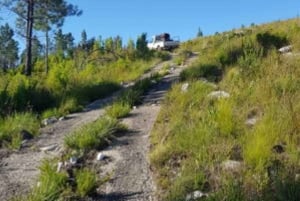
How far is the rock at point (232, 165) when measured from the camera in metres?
5.35

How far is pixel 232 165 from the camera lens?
17.8 feet

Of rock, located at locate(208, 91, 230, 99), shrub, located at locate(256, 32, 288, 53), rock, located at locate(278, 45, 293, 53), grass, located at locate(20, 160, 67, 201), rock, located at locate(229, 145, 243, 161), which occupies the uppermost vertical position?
shrub, located at locate(256, 32, 288, 53)

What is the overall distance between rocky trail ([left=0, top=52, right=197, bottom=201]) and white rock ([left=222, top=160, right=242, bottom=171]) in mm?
827

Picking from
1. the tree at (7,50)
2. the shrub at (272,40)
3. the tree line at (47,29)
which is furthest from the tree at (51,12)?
the tree at (7,50)

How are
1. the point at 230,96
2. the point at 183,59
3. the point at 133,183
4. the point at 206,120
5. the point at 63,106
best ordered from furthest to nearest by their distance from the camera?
1. the point at 183,59
2. the point at 63,106
3. the point at 230,96
4. the point at 206,120
5. the point at 133,183

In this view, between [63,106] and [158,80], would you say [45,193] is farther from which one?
[158,80]

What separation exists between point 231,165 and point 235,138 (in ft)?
2.68

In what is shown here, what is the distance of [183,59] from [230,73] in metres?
9.76

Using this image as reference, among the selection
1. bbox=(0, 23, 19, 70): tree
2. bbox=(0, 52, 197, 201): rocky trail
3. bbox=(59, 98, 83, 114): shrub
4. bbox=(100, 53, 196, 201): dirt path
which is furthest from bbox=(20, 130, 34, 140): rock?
bbox=(0, 23, 19, 70): tree

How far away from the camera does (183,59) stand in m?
19.6

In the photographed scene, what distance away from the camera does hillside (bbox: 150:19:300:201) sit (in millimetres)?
4891

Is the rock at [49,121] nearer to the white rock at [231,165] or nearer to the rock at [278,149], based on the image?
the white rock at [231,165]

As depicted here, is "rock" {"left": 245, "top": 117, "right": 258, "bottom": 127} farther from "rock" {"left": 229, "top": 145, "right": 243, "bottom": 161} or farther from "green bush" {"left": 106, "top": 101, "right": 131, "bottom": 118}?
"green bush" {"left": 106, "top": 101, "right": 131, "bottom": 118}

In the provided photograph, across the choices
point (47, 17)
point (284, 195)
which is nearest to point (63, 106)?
point (284, 195)
